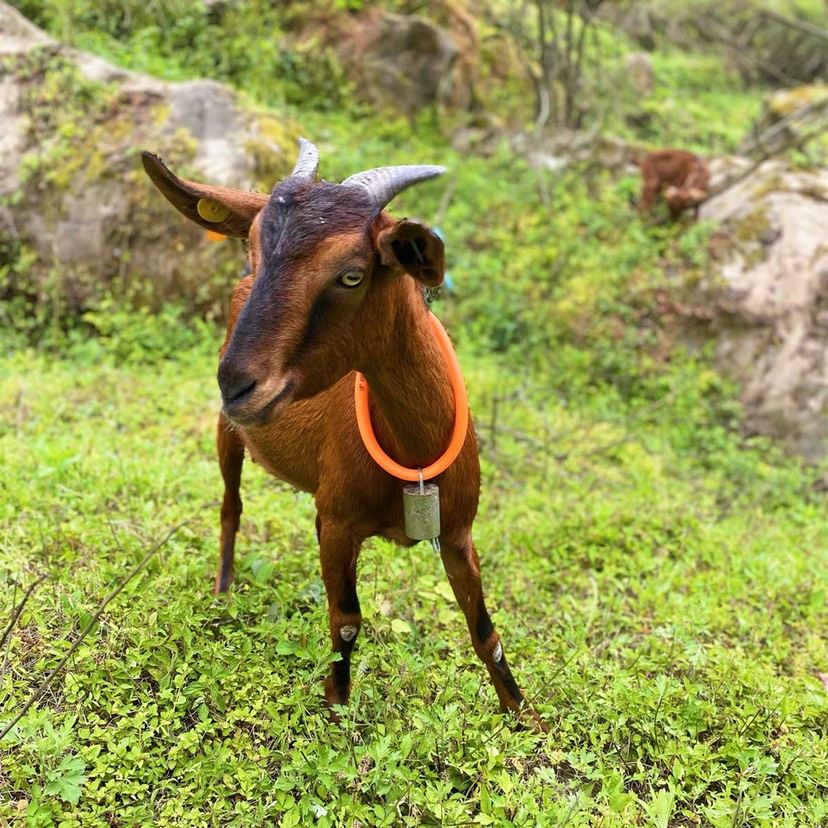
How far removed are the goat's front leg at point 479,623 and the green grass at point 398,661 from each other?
0.29 ft

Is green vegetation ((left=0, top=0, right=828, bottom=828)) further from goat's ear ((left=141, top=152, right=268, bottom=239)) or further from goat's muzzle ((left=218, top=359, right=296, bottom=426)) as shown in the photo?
goat's ear ((left=141, top=152, right=268, bottom=239))

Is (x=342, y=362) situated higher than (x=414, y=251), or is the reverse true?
(x=414, y=251)

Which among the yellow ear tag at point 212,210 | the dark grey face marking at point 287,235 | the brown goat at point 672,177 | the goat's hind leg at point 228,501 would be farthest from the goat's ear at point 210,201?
the brown goat at point 672,177

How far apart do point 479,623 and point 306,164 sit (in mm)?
1936

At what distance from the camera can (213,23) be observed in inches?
389

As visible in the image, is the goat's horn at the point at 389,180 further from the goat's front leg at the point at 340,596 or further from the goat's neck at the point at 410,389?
the goat's front leg at the point at 340,596

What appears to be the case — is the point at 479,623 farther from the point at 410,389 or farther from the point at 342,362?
the point at 342,362

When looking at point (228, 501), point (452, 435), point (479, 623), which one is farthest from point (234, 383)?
point (228, 501)

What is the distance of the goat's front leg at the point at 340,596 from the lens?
2.71m

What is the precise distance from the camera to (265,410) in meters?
1.98

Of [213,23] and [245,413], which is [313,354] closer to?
[245,413]

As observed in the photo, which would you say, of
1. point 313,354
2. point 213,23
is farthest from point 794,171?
point 313,354

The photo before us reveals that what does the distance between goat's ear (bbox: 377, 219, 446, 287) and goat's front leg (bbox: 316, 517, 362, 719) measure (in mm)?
1117

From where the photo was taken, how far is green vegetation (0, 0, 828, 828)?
8.45ft
